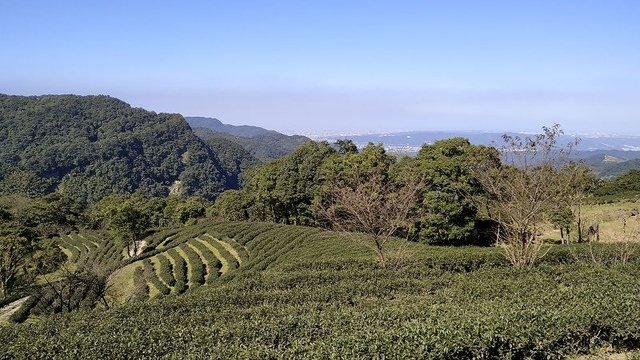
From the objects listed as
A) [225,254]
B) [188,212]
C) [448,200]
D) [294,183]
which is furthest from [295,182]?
[188,212]

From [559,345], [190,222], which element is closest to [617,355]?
[559,345]

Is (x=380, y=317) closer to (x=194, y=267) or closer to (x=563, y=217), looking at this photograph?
(x=194, y=267)

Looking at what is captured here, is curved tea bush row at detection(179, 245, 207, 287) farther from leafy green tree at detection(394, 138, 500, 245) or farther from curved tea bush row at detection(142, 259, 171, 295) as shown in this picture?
leafy green tree at detection(394, 138, 500, 245)

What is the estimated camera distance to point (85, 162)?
15712cm

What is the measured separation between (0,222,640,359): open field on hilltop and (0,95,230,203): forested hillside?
12855 cm

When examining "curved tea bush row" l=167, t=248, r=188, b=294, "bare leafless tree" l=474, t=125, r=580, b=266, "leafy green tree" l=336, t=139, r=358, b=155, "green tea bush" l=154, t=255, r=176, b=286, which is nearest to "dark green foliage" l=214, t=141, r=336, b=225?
"leafy green tree" l=336, t=139, r=358, b=155

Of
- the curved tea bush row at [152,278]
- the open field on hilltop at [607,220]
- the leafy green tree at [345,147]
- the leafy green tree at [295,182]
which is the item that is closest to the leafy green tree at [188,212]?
the leafy green tree at [295,182]

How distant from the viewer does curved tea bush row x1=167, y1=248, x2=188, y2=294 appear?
3417cm

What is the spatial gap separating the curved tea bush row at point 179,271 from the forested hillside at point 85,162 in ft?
337

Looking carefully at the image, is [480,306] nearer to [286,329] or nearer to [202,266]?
[286,329]

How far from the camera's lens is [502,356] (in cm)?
967

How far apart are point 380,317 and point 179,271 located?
27.9m

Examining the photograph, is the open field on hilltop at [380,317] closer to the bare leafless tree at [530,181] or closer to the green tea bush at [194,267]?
the bare leafless tree at [530,181]

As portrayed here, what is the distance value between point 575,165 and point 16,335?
28.7 meters
